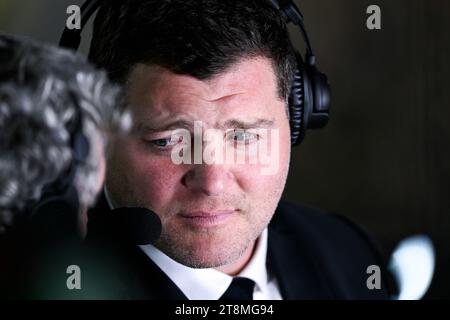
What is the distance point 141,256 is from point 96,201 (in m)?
0.15

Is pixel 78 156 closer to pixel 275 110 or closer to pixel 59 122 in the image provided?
pixel 59 122

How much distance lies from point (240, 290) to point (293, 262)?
130 mm

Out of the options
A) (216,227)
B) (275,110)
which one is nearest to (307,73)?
(275,110)

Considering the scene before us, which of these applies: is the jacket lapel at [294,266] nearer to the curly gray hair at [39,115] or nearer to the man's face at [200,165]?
the man's face at [200,165]

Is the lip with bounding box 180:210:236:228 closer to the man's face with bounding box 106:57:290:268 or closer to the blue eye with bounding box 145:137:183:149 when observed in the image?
the man's face with bounding box 106:57:290:268

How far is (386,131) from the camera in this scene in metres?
1.14

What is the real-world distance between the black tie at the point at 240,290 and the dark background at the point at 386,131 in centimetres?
18

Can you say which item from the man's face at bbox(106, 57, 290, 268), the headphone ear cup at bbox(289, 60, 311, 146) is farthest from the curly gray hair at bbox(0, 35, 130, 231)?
the headphone ear cup at bbox(289, 60, 311, 146)

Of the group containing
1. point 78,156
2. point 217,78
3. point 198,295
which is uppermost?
point 217,78

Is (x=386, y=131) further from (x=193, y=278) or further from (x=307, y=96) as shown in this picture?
(x=193, y=278)

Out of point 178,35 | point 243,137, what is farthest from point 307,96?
point 178,35

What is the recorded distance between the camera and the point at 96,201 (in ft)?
3.03

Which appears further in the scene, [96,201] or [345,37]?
[345,37]

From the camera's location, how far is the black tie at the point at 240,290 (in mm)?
1033
